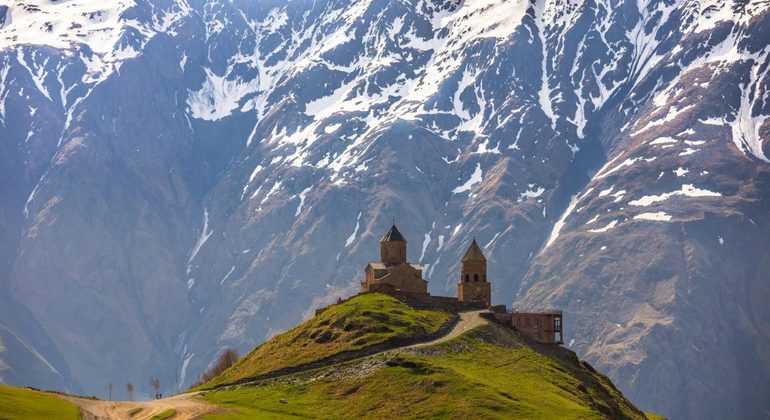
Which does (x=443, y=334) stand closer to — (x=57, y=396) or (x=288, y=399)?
(x=288, y=399)

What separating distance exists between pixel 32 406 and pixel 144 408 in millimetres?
14378

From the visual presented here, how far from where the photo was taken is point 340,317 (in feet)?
571

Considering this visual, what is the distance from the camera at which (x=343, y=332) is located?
169 metres

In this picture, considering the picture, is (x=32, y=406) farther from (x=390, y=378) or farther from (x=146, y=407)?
(x=390, y=378)

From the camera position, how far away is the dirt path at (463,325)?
6609 inches

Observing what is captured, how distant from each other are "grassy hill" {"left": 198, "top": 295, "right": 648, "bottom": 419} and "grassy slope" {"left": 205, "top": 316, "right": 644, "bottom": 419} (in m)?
0.10

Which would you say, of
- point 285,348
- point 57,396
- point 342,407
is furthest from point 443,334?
point 57,396

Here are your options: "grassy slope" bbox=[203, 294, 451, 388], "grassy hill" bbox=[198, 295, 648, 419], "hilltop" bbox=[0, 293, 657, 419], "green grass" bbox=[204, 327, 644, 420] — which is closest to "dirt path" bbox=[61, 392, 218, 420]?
"hilltop" bbox=[0, 293, 657, 419]

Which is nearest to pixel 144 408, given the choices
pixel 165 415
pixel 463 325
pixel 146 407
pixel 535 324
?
pixel 146 407

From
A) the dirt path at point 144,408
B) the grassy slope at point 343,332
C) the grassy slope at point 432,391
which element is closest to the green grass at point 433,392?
the grassy slope at point 432,391

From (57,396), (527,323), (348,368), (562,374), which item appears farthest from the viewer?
(527,323)

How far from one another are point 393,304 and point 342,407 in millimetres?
34015

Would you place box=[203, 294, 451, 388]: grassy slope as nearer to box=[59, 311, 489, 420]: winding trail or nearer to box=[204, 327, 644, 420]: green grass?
box=[204, 327, 644, 420]: green grass

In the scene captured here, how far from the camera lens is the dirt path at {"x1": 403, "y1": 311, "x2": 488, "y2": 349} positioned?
551 ft
